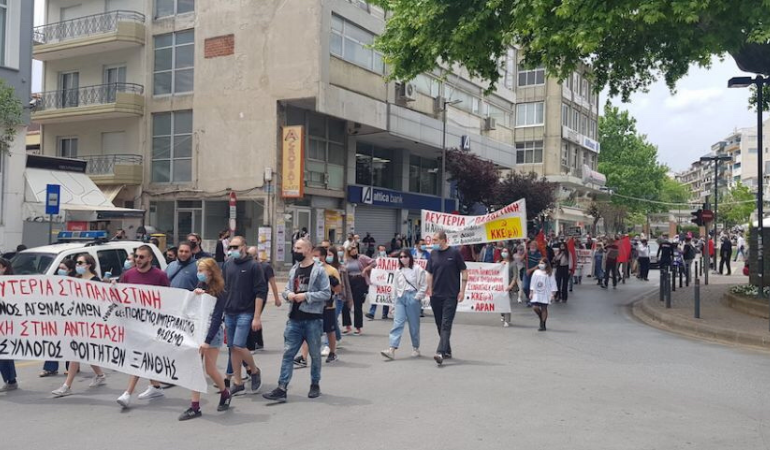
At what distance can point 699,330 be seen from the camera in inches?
506

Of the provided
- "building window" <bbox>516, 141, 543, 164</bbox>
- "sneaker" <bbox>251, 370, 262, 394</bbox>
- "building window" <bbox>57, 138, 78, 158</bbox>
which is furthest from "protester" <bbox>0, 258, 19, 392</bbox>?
"building window" <bbox>516, 141, 543, 164</bbox>

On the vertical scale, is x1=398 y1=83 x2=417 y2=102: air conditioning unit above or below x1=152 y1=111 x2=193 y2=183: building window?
above

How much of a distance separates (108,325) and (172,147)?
958 inches

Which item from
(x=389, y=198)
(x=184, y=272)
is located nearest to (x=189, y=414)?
(x=184, y=272)

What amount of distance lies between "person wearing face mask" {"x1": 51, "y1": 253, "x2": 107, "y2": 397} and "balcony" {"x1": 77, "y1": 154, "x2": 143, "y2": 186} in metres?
23.3

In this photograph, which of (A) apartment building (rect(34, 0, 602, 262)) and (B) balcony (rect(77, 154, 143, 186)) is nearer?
(A) apartment building (rect(34, 0, 602, 262))

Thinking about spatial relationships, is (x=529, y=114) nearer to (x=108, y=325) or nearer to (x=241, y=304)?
(x=241, y=304)

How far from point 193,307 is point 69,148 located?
30.2m

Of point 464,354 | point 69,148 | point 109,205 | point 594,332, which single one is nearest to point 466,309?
point 594,332

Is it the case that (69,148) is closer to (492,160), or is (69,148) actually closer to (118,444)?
(492,160)

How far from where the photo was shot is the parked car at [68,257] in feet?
34.2

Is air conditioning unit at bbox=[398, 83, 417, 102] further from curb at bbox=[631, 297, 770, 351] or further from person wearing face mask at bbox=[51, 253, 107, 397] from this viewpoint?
person wearing face mask at bbox=[51, 253, 107, 397]

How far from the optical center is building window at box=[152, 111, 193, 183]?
30.2 metres

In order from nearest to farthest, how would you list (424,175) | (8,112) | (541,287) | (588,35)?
(588,35) < (541,287) < (8,112) < (424,175)
